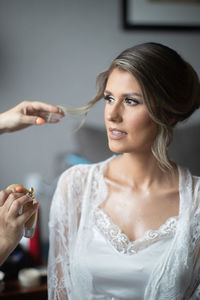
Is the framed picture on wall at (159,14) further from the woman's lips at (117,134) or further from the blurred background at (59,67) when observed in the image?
the woman's lips at (117,134)

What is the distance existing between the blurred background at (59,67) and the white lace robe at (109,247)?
0.31m

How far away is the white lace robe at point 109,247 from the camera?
3.13 ft

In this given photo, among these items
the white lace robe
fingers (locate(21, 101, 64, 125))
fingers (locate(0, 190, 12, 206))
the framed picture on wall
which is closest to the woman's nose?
fingers (locate(21, 101, 64, 125))

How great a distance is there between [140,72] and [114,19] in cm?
49

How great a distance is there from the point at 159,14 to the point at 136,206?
0.76 meters

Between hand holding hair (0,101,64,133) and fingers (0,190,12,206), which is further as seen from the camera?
hand holding hair (0,101,64,133)

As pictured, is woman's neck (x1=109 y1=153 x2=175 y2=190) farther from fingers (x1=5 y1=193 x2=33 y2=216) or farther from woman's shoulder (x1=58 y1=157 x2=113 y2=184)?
fingers (x1=5 y1=193 x2=33 y2=216)

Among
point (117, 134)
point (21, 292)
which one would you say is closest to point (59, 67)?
point (117, 134)

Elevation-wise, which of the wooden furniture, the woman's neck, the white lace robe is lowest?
the wooden furniture

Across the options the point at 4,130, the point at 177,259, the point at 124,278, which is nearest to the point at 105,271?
the point at 124,278

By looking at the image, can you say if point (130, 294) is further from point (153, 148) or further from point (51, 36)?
point (51, 36)

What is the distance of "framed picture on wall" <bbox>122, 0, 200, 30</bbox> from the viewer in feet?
4.18

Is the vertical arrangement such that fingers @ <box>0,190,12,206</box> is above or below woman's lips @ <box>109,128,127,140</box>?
below

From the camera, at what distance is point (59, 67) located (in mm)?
1290
